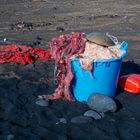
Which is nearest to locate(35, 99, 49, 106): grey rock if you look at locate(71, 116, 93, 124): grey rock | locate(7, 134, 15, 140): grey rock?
locate(71, 116, 93, 124): grey rock

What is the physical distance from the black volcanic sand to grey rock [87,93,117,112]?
9 centimetres

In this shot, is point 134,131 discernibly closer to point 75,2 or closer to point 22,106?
point 22,106

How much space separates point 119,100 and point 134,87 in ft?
1.20

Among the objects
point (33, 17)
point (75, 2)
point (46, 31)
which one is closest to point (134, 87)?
point (46, 31)

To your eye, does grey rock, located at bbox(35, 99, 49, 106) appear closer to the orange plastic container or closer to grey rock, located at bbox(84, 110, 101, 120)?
grey rock, located at bbox(84, 110, 101, 120)

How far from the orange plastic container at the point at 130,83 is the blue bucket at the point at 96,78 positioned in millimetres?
402

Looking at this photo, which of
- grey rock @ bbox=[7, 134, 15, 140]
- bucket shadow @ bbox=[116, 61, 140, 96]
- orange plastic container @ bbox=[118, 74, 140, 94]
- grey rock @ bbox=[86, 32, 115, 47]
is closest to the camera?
grey rock @ bbox=[7, 134, 15, 140]

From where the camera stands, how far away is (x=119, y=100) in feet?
20.9

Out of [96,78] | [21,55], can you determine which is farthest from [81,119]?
[21,55]

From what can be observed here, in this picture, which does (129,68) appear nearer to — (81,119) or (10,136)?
(81,119)

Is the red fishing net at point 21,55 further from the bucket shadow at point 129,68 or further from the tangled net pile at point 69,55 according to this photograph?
the tangled net pile at point 69,55

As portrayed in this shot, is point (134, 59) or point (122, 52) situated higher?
point (122, 52)

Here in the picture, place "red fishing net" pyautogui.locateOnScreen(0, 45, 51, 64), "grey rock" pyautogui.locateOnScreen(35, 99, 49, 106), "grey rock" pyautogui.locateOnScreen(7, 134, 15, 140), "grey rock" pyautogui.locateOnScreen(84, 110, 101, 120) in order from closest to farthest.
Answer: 1. "grey rock" pyautogui.locateOnScreen(7, 134, 15, 140)
2. "grey rock" pyautogui.locateOnScreen(84, 110, 101, 120)
3. "grey rock" pyautogui.locateOnScreen(35, 99, 49, 106)
4. "red fishing net" pyautogui.locateOnScreen(0, 45, 51, 64)

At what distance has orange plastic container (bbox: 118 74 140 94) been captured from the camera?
6.50 metres
